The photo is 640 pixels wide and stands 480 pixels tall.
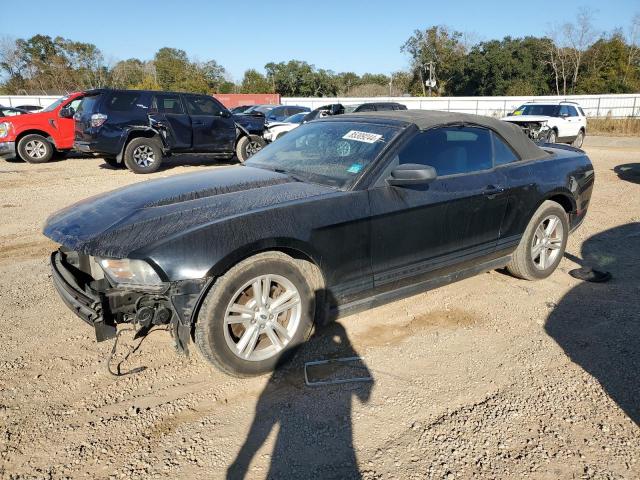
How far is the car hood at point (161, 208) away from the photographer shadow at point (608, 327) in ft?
6.93

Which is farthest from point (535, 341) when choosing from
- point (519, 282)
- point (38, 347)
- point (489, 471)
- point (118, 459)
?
point (38, 347)

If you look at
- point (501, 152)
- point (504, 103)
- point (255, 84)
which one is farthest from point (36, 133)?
point (255, 84)

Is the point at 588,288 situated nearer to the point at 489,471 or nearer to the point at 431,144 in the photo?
the point at 431,144

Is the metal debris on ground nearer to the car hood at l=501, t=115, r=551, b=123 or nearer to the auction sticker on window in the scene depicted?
the auction sticker on window

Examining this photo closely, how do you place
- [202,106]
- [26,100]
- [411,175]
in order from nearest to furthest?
1. [411,175]
2. [202,106]
3. [26,100]

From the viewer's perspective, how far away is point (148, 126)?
10.5 m

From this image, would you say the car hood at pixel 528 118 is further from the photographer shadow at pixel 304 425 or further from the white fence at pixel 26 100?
the white fence at pixel 26 100

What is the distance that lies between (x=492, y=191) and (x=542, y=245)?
1.08 meters

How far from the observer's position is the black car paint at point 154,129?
10.1 m

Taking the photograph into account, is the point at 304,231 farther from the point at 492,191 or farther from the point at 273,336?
the point at 492,191

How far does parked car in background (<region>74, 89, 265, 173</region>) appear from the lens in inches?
398

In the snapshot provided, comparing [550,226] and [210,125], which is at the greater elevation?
[210,125]

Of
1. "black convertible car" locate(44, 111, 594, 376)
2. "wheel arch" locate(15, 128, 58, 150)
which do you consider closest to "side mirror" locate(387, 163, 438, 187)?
"black convertible car" locate(44, 111, 594, 376)

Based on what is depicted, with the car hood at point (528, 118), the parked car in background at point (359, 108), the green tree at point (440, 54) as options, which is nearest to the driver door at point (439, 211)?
the parked car in background at point (359, 108)
